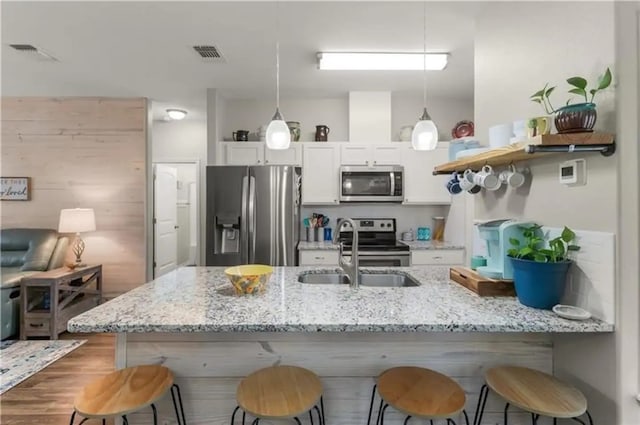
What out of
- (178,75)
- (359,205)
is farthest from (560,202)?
(178,75)

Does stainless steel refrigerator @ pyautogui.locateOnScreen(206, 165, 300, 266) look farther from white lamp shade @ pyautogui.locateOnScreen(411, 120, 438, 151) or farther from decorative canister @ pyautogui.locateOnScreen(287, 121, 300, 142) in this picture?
Result: white lamp shade @ pyautogui.locateOnScreen(411, 120, 438, 151)

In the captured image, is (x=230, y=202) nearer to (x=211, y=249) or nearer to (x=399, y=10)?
(x=211, y=249)

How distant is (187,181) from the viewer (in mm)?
6168

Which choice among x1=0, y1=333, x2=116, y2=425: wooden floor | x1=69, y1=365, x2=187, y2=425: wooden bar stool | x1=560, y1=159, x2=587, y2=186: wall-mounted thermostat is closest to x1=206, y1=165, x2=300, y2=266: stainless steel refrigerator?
x1=0, y1=333, x2=116, y2=425: wooden floor

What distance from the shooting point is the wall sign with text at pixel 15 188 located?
407 centimetres

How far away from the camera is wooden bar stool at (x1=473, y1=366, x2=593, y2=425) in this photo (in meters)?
1.08

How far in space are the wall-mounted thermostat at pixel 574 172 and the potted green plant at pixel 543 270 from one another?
0.67 feet

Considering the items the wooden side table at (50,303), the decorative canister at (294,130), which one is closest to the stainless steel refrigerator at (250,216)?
the decorative canister at (294,130)

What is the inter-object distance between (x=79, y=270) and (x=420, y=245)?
3.78 metres

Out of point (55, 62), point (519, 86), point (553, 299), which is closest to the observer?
point (553, 299)

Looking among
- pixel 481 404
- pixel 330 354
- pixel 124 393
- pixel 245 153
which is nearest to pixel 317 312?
pixel 330 354

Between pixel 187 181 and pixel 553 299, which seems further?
pixel 187 181

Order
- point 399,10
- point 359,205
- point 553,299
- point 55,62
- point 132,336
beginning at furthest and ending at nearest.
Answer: point 359,205 < point 55,62 < point 399,10 < point 132,336 < point 553,299

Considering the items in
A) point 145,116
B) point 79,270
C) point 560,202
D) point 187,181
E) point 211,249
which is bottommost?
point 79,270
